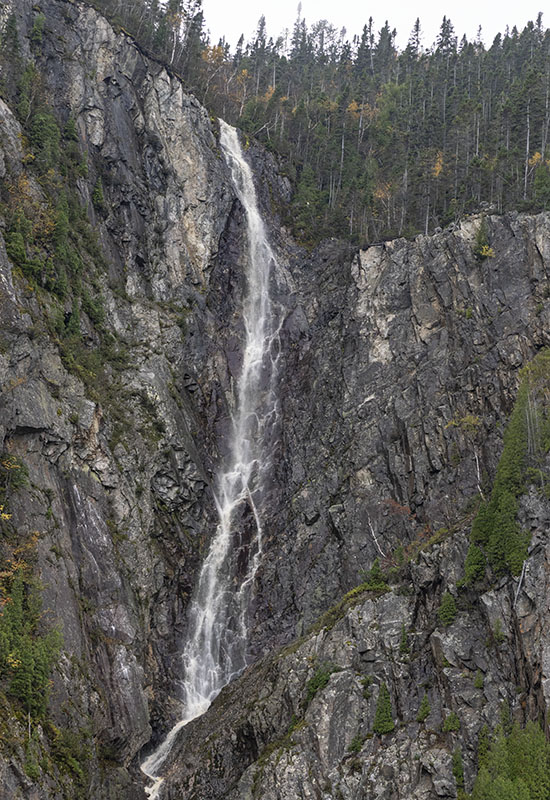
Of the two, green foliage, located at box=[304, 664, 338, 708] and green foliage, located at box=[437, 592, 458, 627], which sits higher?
green foliage, located at box=[437, 592, 458, 627]

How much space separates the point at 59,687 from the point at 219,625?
1384 cm

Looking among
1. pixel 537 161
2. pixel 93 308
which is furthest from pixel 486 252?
pixel 93 308

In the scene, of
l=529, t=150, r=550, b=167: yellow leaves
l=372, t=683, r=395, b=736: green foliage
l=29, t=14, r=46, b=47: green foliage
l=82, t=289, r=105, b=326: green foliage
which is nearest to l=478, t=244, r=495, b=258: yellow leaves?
l=529, t=150, r=550, b=167: yellow leaves

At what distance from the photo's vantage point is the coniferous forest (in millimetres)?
63656

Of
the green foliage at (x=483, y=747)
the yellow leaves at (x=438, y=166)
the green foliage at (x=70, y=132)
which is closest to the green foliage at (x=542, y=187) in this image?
the yellow leaves at (x=438, y=166)

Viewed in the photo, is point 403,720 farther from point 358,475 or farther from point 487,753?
point 358,475

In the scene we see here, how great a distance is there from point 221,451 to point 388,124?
52.1 meters

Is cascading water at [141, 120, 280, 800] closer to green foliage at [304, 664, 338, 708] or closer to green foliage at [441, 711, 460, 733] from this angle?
green foliage at [304, 664, 338, 708]

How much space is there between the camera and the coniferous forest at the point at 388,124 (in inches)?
2506

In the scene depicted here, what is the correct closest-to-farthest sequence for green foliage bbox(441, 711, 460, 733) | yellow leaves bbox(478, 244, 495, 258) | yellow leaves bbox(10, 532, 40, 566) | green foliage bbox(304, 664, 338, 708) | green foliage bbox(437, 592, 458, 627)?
green foliage bbox(441, 711, 460, 733) → green foliage bbox(437, 592, 458, 627) → yellow leaves bbox(10, 532, 40, 566) → green foliage bbox(304, 664, 338, 708) → yellow leaves bbox(478, 244, 495, 258)

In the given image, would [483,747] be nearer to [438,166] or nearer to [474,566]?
[474,566]

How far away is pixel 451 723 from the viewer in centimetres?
2884

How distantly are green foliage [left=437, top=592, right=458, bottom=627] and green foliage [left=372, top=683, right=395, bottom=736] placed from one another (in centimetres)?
420

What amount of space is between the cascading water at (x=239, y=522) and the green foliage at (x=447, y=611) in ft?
47.3
